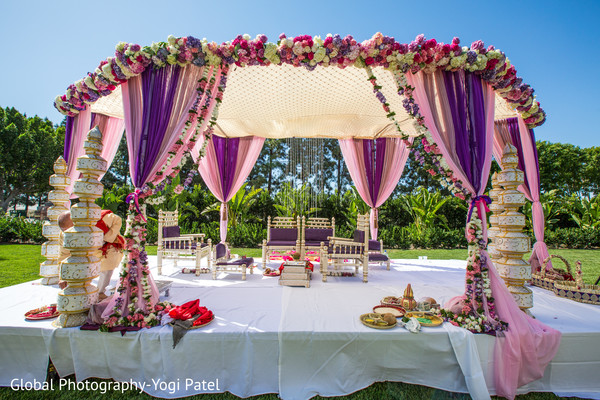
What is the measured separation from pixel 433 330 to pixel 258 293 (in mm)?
2433

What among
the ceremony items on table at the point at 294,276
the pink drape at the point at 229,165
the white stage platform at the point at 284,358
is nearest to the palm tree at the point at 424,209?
the pink drape at the point at 229,165

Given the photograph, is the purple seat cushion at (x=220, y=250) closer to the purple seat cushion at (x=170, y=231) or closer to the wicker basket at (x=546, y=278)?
the purple seat cushion at (x=170, y=231)

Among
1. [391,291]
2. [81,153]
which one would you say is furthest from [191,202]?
[391,291]

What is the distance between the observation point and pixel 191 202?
1224cm

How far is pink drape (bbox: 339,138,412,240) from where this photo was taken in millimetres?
7844

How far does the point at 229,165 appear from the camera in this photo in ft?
25.7

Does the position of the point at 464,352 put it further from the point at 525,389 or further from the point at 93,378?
the point at 93,378

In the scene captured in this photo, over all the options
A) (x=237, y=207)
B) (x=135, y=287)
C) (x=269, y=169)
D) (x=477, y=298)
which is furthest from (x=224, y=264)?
(x=269, y=169)

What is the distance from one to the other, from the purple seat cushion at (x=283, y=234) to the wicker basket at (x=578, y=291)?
4.97 metres

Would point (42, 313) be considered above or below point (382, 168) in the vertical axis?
below

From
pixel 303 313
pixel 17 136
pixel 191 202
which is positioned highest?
pixel 17 136

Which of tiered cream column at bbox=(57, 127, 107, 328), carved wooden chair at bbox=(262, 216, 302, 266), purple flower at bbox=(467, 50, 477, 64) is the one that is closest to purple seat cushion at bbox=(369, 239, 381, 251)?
carved wooden chair at bbox=(262, 216, 302, 266)

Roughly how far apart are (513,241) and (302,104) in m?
4.01

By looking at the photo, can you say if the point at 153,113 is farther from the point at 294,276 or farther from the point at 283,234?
the point at 283,234
